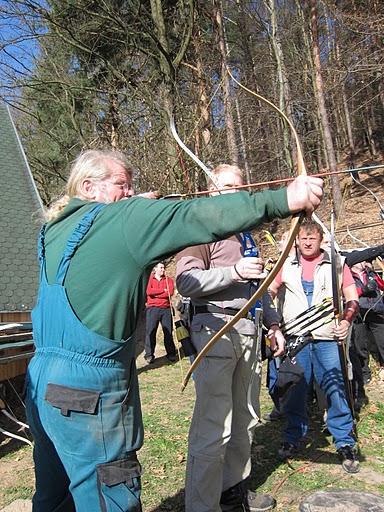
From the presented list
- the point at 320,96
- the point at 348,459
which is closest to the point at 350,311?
the point at 348,459

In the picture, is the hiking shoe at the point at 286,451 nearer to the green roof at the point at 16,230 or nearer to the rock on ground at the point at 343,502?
the rock on ground at the point at 343,502

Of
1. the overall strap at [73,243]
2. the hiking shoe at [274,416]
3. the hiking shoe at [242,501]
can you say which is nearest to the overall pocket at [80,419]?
the overall strap at [73,243]

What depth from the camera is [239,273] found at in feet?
7.59

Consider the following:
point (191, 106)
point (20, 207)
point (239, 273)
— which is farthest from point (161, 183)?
point (239, 273)

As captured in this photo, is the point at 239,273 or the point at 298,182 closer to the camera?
the point at 298,182

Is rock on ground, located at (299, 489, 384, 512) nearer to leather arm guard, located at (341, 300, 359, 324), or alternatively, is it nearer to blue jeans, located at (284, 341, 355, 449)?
blue jeans, located at (284, 341, 355, 449)

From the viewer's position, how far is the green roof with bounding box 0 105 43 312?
6105 millimetres

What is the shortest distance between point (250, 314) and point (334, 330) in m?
0.95

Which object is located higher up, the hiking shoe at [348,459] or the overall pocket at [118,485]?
the overall pocket at [118,485]

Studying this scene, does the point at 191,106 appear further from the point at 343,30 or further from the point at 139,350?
the point at 343,30

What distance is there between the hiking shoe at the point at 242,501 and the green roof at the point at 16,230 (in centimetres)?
338

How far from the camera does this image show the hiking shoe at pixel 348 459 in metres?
3.27

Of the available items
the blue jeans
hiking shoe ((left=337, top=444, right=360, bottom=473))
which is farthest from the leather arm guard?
hiking shoe ((left=337, top=444, right=360, bottom=473))

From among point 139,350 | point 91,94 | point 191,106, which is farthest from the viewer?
point 91,94
